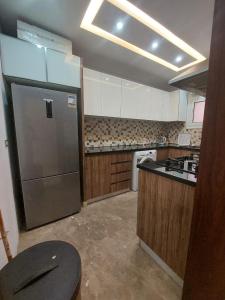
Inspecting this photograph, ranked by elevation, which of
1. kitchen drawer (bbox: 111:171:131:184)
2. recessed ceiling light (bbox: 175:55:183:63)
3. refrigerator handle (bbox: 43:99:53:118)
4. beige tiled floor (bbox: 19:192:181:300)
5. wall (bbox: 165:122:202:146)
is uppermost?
recessed ceiling light (bbox: 175:55:183:63)

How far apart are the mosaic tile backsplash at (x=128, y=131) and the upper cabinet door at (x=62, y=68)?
956 millimetres

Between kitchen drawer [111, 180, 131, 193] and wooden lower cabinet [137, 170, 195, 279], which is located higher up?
wooden lower cabinet [137, 170, 195, 279]

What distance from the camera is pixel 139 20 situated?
5.25 ft

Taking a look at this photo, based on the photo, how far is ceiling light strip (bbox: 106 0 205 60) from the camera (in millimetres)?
1407

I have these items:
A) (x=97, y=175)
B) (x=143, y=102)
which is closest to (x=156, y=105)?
(x=143, y=102)

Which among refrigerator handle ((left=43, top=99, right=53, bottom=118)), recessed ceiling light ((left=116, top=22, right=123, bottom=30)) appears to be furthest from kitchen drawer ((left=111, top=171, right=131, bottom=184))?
recessed ceiling light ((left=116, top=22, right=123, bottom=30))

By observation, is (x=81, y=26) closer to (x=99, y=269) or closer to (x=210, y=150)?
(x=210, y=150)

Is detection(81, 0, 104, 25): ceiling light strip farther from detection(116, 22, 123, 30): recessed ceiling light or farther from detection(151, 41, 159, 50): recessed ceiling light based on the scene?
detection(151, 41, 159, 50): recessed ceiling light

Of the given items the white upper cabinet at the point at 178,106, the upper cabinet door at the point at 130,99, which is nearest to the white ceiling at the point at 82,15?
the upper cabinet door at the point at 130,99

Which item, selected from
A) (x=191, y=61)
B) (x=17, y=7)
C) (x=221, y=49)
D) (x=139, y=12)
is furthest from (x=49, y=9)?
(x=191, y=61)

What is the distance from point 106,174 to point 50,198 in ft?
3.32

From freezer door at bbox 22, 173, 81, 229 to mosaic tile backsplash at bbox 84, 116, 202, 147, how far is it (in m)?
1.06

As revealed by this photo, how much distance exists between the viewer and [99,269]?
4.29 feet

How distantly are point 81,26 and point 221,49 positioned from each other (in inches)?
69.0
